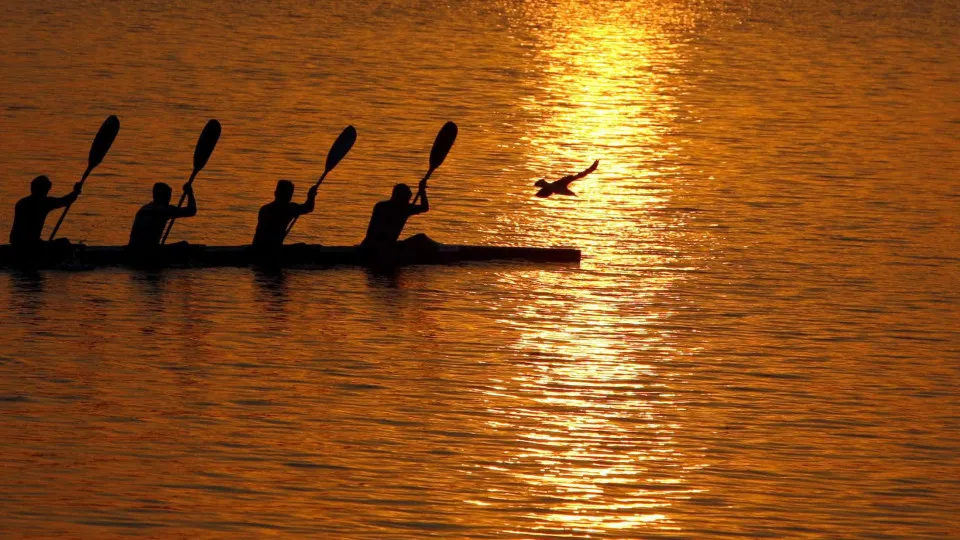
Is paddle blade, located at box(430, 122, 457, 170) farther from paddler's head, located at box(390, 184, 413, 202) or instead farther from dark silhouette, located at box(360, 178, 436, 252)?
paddler's head, located at box(390, 184, 413, 202)

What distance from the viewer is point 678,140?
32.7 metres

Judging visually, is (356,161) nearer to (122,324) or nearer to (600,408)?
(122,324)

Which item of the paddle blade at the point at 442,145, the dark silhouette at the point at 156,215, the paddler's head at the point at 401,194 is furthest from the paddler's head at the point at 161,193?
the paddle blade at the point at 442,145

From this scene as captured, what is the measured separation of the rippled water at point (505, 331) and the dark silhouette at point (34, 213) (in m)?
0.59

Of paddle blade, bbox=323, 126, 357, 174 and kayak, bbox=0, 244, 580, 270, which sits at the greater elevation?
paddle blade, bbox=323, 126, 357, 174

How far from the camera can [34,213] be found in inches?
754

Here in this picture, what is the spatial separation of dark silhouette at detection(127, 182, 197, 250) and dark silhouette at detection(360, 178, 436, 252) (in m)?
2.04

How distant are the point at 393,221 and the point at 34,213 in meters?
3.78

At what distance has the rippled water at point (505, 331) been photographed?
12945 mm

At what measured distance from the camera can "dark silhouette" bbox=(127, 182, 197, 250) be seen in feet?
64.0

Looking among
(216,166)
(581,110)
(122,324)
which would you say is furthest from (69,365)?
(581,110)

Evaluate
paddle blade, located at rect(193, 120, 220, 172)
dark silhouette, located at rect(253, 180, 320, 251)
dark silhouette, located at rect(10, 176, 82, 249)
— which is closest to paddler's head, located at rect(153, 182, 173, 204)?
dark silhouette, located at rect(10, 176, 82, 249)

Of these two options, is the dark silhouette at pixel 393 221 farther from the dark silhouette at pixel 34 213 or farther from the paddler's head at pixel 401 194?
the dark silhouette at pixel 34 213

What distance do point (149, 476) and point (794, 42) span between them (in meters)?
39.2
